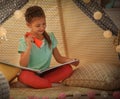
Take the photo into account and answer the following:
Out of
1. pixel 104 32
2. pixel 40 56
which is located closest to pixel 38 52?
pixel 40 56

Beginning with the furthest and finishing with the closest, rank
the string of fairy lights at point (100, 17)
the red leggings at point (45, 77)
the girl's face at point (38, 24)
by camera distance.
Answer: the string of fairy lights at point (100, 17), the girl's face at point (38, 24), the red leggings at point (45, 77)

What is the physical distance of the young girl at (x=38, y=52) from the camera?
193cm

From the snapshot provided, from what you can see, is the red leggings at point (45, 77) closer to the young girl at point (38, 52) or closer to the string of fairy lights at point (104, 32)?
the young girl at point (38, 52)

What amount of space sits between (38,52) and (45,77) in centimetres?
17

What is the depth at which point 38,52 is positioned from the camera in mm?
2100

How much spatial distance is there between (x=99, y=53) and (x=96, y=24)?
0.69ft

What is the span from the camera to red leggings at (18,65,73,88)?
1.91 m

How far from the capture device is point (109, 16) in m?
2.13

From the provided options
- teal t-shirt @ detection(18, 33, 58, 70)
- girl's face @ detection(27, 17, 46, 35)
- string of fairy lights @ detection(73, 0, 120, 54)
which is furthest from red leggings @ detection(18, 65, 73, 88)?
string of fairy lights @ detection(73, 0, 120, 54)

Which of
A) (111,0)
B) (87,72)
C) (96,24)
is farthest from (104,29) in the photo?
(87,72)

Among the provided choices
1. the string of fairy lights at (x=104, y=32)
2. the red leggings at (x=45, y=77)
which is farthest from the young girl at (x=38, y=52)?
the string of fairy lights at (x=104, y=32)

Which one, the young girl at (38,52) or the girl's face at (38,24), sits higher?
the girl's face at (38,24)

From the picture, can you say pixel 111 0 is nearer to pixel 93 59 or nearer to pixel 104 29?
pixel 104 29

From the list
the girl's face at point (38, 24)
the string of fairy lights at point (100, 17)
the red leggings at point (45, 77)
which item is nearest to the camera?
the red leggings at point (45, 77)
